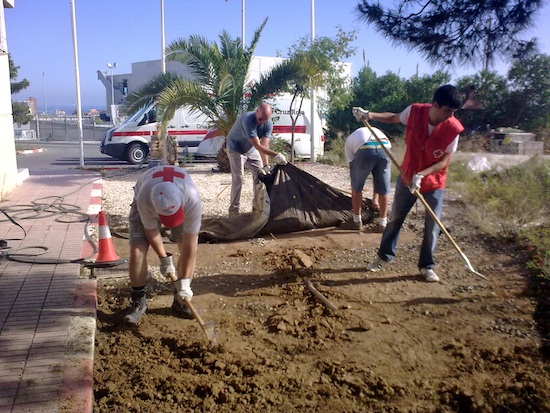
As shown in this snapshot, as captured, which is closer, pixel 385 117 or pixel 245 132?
pixel 385 117

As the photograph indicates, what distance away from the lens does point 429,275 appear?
16.7 ft

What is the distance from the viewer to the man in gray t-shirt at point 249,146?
22.7 ft

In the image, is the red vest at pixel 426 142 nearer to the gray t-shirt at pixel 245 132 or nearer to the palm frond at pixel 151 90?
the gray t-shirt at pixel 245 132

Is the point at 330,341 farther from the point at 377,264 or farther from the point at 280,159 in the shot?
the point at 280,159

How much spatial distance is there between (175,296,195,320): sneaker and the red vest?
244 cm

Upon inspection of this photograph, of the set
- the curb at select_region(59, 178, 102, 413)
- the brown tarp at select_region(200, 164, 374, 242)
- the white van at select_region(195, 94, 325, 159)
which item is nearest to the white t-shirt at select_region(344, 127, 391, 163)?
the brown tarp at select_region(200, 164, 374, 242)

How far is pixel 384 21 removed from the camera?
612 cm

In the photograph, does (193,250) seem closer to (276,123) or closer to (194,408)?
(194,408)

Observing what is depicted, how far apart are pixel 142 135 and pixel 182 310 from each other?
1319cm

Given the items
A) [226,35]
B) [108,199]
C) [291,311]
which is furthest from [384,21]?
[226,35]

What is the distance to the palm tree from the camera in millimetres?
11953

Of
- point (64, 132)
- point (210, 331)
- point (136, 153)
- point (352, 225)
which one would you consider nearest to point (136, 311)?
point (210, 331)

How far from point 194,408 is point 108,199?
7077mm

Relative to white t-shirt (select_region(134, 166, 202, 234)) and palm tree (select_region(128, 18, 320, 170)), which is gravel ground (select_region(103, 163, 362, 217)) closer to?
palm tree (select_region(128, 18, 320, 170))
